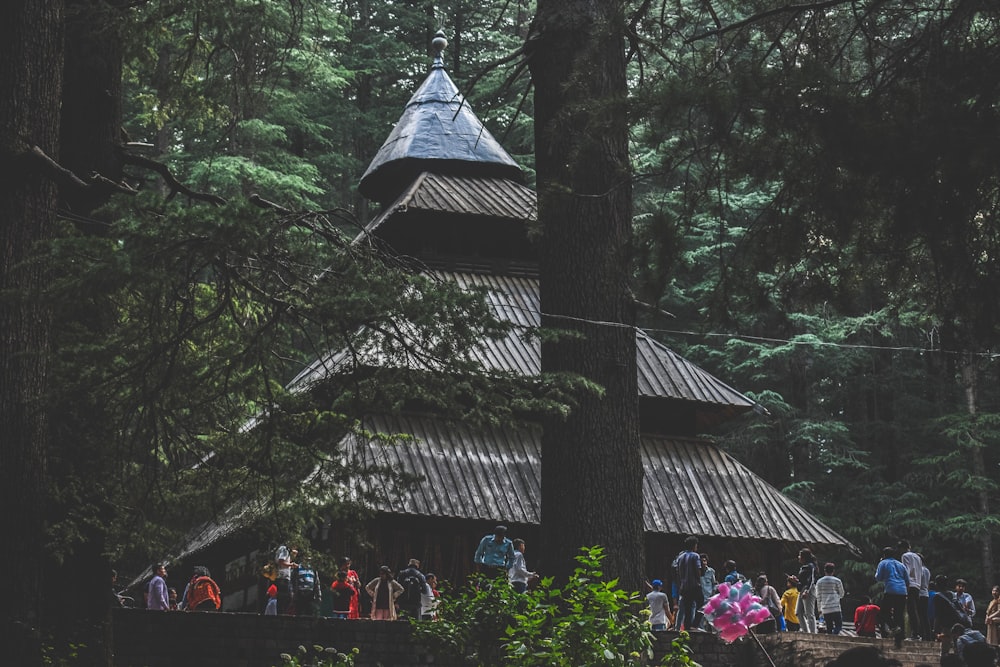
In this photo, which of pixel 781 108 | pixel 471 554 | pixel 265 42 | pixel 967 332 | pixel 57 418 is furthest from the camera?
pixel 471 554

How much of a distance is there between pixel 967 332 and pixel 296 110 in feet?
92.1

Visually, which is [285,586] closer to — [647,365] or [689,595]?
[689,595]

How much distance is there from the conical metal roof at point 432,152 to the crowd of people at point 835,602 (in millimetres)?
9604

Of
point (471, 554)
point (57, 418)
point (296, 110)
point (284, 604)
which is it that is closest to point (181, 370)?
point (57, 418)

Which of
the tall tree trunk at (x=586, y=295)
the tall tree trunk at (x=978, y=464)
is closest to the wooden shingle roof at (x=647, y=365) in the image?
the tall tree trunk at (x=586, y=295)

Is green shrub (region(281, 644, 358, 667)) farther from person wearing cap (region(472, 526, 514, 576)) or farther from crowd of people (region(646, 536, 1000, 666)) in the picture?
crowd of people (region(646, 536, 1000, 666))

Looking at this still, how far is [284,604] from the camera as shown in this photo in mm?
17297

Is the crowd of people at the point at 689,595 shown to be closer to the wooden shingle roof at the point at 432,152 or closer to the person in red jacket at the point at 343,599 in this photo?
the person in red jacket at the point at 343,599

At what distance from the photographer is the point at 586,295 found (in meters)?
11.0

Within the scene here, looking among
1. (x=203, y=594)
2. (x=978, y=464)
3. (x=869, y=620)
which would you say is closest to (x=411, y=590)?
(x=203, y=594)

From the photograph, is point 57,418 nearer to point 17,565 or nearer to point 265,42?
point 17,565

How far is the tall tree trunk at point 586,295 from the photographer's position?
34.7ft

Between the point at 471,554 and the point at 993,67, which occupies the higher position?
the point at 993,67

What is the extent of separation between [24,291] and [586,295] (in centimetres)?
424
